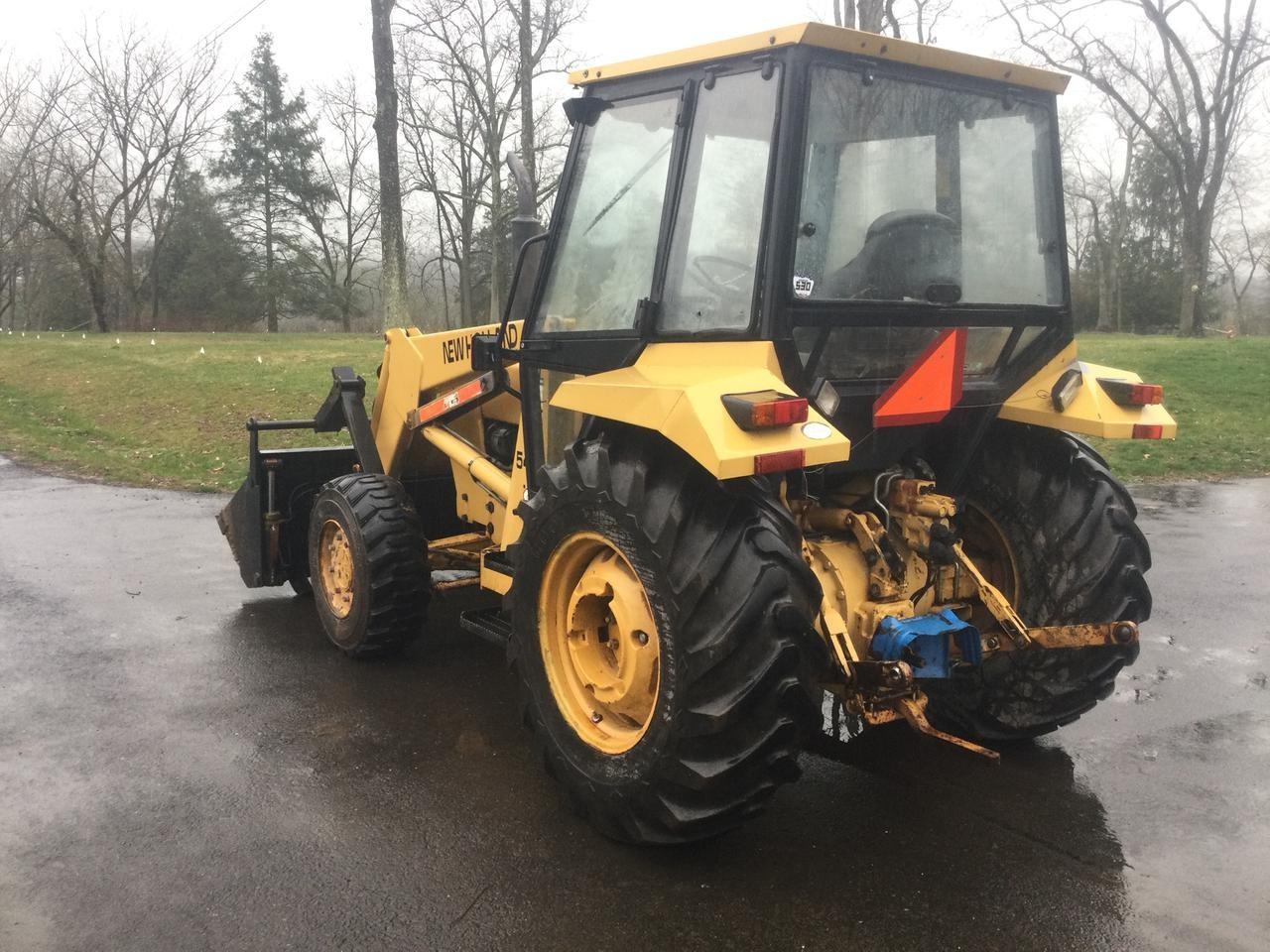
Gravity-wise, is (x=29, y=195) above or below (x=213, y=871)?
above

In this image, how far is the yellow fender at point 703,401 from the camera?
291 centimetres

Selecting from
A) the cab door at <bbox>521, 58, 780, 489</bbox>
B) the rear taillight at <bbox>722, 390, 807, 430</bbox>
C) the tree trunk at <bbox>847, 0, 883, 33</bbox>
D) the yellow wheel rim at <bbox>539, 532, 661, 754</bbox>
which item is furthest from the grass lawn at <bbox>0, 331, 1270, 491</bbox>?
the rear taillight at <bbox>722, 390, 807, 430</bbox>

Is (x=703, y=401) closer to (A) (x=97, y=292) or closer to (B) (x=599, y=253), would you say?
(B) (x=599, y=253)

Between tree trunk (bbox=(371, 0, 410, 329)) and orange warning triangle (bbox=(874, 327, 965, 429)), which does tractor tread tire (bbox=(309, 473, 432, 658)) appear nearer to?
orange warning triangle (bbox=(874, 327, 965, 429))

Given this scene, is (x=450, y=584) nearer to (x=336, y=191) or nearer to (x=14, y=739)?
(x=14, y=739)

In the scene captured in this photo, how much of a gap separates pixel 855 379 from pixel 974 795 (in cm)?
165

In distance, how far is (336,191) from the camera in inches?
1795

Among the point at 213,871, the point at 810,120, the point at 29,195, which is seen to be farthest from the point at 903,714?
the point at 29,195

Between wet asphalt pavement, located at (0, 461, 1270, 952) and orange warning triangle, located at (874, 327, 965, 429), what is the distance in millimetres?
1427

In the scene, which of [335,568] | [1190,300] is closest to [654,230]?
[335,568]

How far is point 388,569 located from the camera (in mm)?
5094

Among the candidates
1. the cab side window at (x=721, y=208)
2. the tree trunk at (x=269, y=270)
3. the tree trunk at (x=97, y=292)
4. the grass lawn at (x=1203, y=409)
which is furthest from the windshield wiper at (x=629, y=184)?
the tree trunk at (x=269, y=270)

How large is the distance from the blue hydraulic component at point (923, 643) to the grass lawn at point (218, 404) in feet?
29.4

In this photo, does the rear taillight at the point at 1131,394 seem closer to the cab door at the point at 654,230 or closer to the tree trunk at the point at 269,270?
the cab door at the point at 654,230
